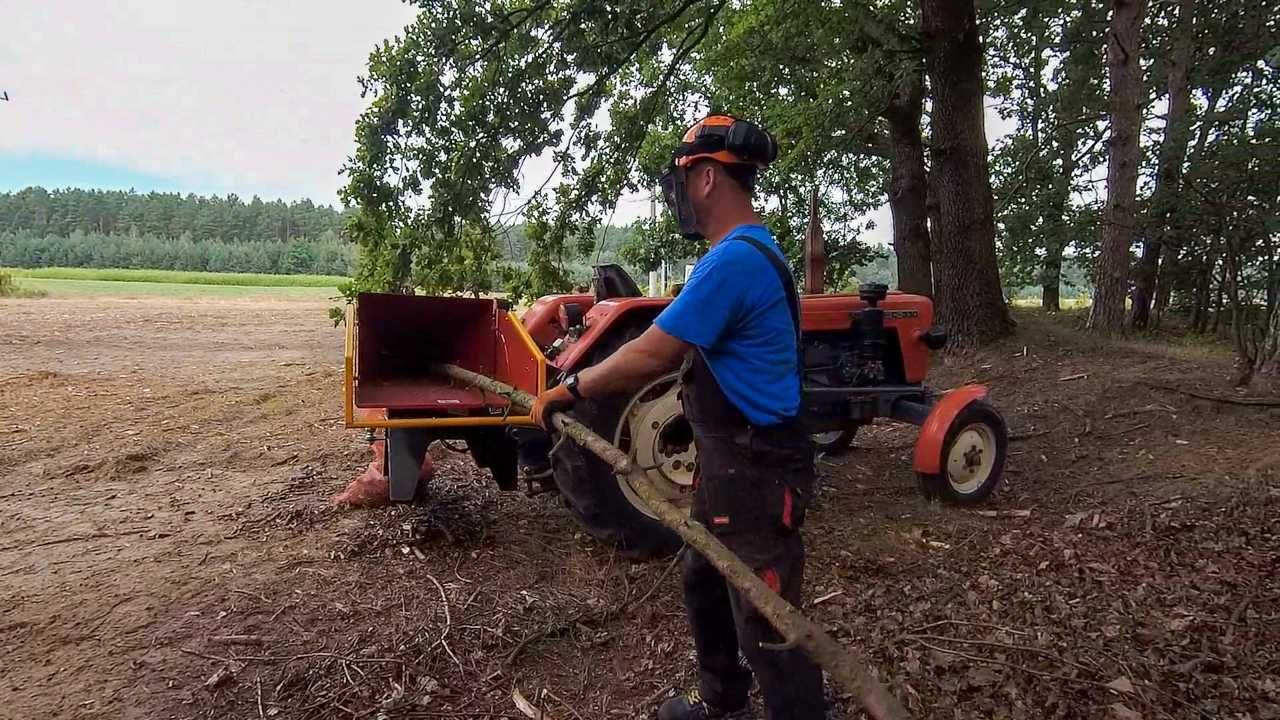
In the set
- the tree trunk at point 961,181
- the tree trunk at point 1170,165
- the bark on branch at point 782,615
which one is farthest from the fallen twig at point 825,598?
the tree trunk at point 1170,165

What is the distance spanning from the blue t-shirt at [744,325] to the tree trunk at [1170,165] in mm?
11157

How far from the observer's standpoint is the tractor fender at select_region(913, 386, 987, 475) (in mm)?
4418

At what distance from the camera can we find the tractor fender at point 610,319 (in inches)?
150

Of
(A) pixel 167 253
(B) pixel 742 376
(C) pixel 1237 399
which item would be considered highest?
(A) pixel 167 253

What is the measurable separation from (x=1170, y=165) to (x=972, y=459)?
31.8 feet

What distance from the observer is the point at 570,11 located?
5.99m

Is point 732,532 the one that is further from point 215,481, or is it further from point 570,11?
point 570,11

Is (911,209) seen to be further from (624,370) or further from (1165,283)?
(624,370)

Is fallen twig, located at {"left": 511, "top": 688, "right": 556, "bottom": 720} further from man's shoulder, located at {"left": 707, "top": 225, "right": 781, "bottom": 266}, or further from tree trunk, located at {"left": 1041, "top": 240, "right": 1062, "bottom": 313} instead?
tree trunk, located at {"left": 1041, "top": 240, "right": 1062, "bottom": 313}

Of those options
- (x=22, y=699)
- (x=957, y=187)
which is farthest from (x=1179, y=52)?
(x=22, y=699)

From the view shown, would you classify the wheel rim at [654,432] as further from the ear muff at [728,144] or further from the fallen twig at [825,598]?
the ear muff at [728,144]

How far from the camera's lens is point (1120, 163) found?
8789 mm

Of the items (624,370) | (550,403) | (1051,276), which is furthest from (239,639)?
(1051,276)

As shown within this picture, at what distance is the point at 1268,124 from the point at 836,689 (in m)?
11.0
